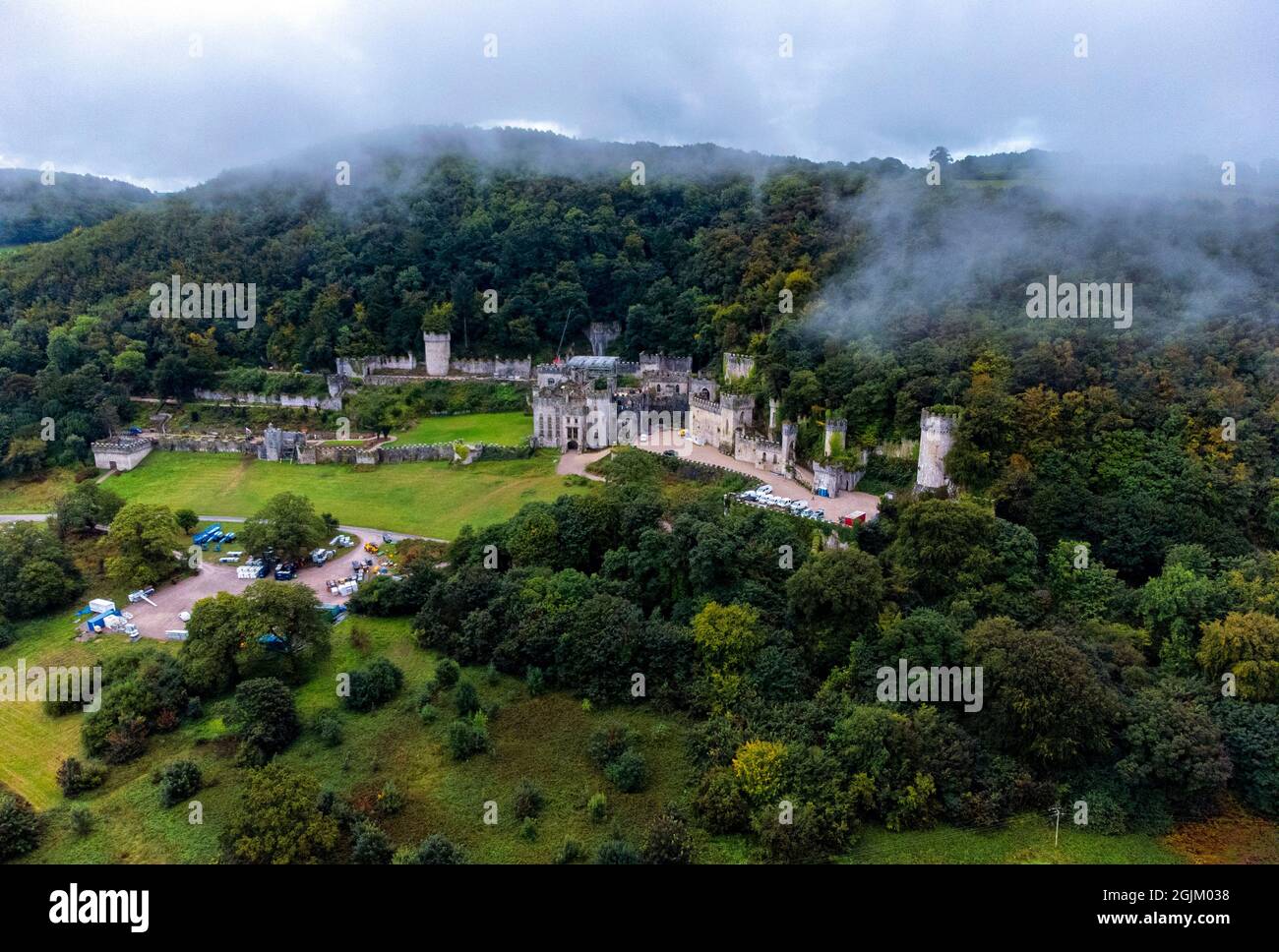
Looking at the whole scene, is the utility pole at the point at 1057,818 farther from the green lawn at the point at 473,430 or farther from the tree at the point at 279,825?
the green lawn at the point at 473,430

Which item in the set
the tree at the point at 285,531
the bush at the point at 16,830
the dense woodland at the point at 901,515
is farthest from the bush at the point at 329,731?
the tree at the point at 285,531

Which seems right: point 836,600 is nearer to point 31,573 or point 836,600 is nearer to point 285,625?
point 285,625

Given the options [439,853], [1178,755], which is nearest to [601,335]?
[439,853]

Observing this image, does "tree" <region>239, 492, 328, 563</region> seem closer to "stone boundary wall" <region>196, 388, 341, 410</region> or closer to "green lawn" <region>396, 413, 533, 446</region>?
"green lawn" <region>396, 413, 533, 446</region>

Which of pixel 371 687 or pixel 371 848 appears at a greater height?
pixel 371 687

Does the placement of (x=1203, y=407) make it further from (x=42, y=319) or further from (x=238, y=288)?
(x=42, y=319)

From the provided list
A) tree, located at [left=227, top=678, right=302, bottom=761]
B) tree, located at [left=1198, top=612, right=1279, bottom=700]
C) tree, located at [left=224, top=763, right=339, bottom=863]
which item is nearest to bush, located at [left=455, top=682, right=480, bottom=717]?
tree, located at [left=227, top=678, right=302, bottom=761]
